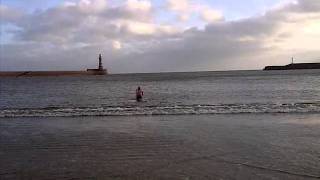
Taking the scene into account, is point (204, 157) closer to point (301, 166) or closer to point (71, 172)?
point (301, 166)

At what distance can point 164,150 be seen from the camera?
13.0m

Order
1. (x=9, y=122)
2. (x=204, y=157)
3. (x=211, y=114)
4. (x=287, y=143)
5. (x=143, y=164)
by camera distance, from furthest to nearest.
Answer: (x=211, y=114) → (x=9, y=122) → (x=287, y=143) → (x=204, y=157) → (x=143, y=164)

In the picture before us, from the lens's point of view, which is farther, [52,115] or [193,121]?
[52,115]

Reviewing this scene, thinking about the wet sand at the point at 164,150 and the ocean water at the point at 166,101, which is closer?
the wet sand at the point at 164,150

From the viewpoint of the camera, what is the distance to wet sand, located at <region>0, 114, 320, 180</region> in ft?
33.6

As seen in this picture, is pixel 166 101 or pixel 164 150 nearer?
pixel 164 150

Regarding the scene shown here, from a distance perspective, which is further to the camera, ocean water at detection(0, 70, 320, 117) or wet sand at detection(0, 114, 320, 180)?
ocean water at detection(0, 70, 320, 117)

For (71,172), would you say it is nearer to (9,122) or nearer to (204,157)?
(204,157)

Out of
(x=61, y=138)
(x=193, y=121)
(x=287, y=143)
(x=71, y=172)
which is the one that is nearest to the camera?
(x=71, y=172)

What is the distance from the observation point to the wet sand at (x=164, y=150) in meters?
10.2

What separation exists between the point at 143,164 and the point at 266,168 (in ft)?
9.06

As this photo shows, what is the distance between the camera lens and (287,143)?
13836 mm

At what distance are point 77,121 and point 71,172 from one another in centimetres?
1190

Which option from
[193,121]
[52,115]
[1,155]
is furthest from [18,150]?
[52,115]
